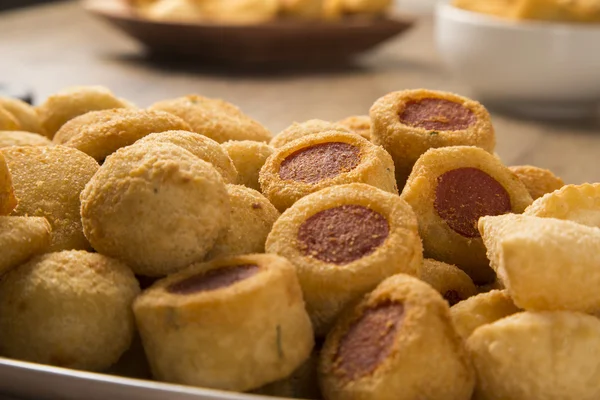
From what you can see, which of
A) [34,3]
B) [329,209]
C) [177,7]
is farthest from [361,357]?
[34,3]

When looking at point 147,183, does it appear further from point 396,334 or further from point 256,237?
point 396,334

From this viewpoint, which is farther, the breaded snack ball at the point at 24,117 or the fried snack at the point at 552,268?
the breaded snack ball at the point at 24,117

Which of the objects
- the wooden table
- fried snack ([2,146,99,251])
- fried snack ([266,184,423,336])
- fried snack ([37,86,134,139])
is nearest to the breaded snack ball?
fried snack ([37,86,134,139])

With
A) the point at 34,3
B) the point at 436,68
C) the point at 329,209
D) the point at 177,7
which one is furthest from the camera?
the point at 34,3

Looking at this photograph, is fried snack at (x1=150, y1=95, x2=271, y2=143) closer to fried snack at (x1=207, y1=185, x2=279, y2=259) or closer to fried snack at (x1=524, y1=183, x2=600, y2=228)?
fried snack at (x1=207, y1=185, x2=279, y2=259)

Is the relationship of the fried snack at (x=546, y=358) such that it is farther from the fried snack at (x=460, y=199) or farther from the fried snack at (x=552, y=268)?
the fried snack at (x=460, y=199)

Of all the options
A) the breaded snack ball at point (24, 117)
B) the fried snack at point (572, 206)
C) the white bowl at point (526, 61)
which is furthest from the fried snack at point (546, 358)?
the white bowl at point (526, 61)

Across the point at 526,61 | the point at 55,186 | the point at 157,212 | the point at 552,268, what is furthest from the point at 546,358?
the point at 526,61
